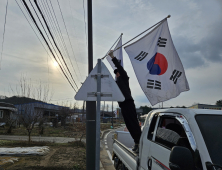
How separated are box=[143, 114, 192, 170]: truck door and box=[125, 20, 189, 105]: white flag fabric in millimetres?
1781

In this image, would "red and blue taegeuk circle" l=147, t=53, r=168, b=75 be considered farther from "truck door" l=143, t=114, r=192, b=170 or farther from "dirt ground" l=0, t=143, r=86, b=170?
"dirt ground" l=0, t=143, r=86, b=170

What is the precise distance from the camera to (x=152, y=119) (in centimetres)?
323

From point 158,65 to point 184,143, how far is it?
3.13 meters

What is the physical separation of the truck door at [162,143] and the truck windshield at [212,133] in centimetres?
23

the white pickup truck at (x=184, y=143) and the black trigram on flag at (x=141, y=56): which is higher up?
the black trigram on flag at (x=141, y=56)

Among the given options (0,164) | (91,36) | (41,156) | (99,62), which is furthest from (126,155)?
(41,156)

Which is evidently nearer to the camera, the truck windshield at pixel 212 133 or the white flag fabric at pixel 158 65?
the truck windshield at pixel 212 133

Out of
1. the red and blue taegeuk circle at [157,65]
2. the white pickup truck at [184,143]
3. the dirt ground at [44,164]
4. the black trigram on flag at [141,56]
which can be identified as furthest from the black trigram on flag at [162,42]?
the dirt ground at [44,164]

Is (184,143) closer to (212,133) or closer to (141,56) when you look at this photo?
(212,133)

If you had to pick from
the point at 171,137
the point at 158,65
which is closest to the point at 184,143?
the point at 171,137

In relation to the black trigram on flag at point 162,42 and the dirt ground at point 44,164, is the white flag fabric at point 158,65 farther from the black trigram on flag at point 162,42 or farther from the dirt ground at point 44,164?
the dirt ground at point 44,164

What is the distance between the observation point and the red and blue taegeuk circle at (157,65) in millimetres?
5031

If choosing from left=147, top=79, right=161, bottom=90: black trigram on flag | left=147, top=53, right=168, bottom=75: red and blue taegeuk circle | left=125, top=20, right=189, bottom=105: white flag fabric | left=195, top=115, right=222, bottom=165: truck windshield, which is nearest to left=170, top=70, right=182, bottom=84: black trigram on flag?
left=125, top=20, right=189, bottom=105: white flag fabric

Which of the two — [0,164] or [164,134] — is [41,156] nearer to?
[0,164]
